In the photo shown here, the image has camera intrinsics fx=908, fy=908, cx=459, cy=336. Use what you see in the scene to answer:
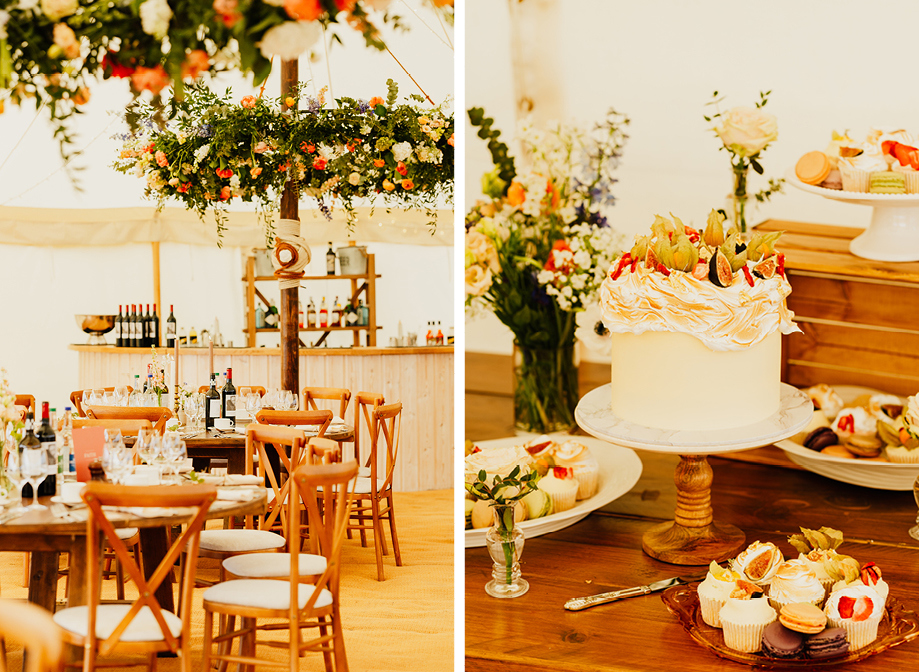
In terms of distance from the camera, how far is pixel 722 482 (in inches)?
119

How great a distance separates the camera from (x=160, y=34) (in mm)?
1816

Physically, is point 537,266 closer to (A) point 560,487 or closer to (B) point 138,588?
(A) point 560,487

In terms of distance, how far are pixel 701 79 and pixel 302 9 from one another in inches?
106

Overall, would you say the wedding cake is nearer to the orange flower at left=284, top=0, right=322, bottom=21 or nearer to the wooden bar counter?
the orange flower at left=284, top=0, right=322, bottom=21

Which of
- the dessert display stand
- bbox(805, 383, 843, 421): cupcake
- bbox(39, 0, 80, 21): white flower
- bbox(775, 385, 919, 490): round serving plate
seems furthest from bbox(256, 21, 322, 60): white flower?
bbox(805, 383, 843, 421): cupcake

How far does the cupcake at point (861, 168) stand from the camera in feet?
9.07

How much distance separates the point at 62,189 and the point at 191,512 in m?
4.66

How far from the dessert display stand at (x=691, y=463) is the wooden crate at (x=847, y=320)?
599 millimetres

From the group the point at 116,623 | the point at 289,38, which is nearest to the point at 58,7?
the point at 289,38

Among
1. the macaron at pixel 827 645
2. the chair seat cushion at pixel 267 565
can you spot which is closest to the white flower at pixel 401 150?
the chair seat cushion at pixel 267 565

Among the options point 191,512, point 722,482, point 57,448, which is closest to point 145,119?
point 57,448

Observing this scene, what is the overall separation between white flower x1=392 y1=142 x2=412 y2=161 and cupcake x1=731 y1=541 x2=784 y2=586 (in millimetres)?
2498

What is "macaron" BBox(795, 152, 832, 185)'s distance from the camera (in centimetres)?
283

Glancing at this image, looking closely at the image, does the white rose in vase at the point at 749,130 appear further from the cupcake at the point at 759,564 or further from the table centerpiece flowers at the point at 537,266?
the cupcake at the point at 759,564
